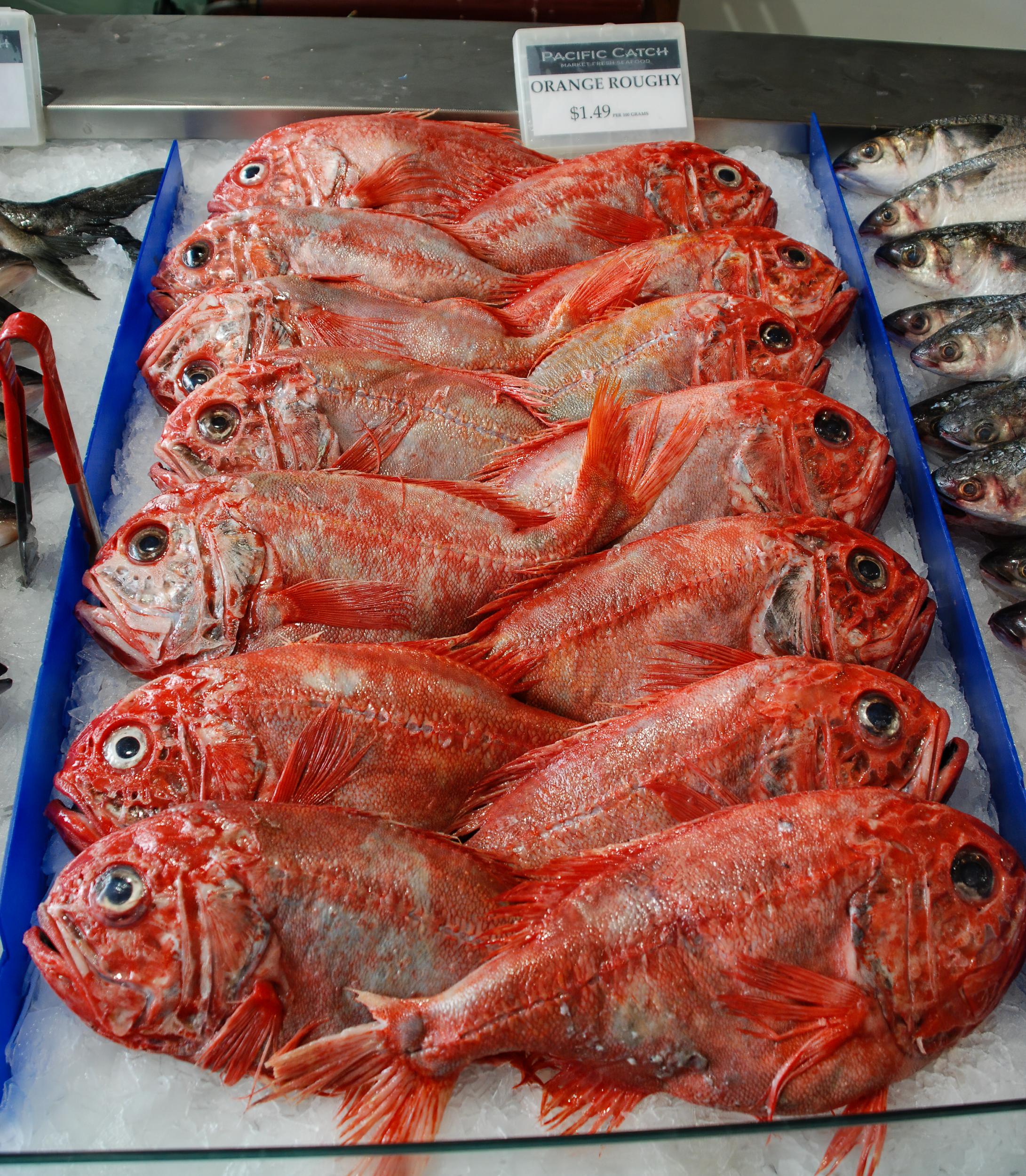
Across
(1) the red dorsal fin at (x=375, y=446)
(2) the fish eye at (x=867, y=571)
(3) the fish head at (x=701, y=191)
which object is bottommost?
(2) the fish eye at (x=867, y=571)

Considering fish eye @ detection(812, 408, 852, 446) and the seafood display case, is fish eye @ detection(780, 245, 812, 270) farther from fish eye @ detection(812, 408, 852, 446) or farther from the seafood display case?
fish eye @ detection(812, 408, 852, 446)

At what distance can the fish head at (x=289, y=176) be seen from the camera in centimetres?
311

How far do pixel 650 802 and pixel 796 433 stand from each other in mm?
977

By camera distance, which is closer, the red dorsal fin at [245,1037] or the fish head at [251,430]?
the red dorsal fin at [245,1037]

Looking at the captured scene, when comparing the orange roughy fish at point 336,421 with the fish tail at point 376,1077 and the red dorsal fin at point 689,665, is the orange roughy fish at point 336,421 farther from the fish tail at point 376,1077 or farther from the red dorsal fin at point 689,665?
the fish tail at point 376,1077

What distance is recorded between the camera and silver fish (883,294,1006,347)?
9.84 feet

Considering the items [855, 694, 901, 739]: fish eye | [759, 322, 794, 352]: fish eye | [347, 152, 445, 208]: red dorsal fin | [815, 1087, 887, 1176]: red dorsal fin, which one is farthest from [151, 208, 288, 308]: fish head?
[815, 1087, 887, 1176]: red dorsal fin

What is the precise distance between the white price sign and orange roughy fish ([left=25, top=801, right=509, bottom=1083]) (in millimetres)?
2434

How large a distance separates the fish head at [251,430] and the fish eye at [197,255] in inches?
24.5

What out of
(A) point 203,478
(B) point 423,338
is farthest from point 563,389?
(A) point 203,478

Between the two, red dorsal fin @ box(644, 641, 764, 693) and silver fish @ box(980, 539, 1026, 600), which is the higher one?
red dorsal fin @ box(644, 641, 764, 693)

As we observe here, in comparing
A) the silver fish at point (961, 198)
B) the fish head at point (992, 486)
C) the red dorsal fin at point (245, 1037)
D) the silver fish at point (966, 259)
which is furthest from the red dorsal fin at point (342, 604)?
the silver fish at point (961, 198)

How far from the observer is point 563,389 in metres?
2.55

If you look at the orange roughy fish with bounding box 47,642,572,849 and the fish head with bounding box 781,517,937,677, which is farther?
the fish head with bounding box 781,517,937,677
